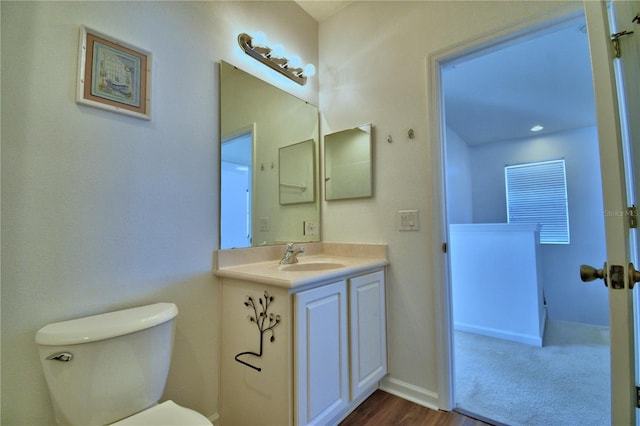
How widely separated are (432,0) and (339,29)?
718 millimetres

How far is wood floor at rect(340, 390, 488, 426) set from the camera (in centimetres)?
145

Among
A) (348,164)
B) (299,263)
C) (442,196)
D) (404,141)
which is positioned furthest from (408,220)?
(299,263)

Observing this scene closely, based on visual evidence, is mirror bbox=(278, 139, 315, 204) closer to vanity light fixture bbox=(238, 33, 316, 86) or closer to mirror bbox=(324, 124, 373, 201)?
mirror bbox=(324, 124, 373, 201)

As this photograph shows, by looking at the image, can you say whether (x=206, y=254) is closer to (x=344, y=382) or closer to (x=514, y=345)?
(x=344, y=382)

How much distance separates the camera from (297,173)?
2.04 metres

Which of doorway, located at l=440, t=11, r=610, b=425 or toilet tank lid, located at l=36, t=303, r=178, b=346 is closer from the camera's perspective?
toilet tank lid, located at l=36, t=303, r=178, b=346

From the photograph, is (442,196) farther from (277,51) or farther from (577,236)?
(577,236)

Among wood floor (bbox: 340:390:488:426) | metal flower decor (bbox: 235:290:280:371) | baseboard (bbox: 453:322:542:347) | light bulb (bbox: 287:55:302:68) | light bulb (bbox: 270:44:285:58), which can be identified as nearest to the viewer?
metal flower decor (bbox: 235:290:280:371)

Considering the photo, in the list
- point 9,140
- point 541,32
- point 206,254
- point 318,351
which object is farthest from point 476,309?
point 9,140

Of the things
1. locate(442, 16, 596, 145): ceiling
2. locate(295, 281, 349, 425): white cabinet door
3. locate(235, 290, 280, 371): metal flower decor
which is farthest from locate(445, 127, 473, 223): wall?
locate(235, 290, 280, 371): metal flower decor

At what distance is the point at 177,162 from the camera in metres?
1.35

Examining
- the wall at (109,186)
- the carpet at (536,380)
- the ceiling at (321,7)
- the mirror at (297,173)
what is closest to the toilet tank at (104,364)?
the wall at (109,186)

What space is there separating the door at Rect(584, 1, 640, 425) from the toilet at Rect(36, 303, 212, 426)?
1212 mm

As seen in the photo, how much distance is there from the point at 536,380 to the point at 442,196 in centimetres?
145
